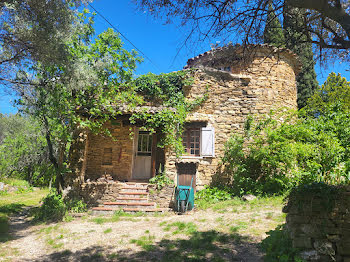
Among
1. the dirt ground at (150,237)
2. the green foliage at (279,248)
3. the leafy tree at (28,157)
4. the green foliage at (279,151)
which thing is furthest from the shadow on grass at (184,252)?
the leafy tree at (28,157)

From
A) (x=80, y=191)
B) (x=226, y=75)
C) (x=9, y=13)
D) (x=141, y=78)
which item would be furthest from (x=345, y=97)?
(x=9, y=13)

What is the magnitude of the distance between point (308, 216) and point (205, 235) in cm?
233

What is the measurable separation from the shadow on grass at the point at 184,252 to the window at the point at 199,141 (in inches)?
194

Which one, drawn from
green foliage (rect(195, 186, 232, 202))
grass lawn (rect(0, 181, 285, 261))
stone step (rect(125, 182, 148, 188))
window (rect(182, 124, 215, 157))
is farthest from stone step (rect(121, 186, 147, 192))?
window (rect(182, 124, 215, 157))

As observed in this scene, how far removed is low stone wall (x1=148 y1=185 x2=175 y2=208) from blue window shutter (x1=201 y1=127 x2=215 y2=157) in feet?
6.93

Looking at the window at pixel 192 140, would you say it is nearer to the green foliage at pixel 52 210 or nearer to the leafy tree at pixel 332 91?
the green foliage at pixel 52 210

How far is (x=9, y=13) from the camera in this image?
4.65 m

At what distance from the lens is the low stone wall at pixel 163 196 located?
844cm

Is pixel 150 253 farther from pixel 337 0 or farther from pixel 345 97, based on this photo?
pixel 345 97

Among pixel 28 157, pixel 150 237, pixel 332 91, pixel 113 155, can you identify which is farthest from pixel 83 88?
pixel 332 91

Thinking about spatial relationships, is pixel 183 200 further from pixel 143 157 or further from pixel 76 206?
pixel 143 157

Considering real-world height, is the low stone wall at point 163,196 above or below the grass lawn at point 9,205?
above

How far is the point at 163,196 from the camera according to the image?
8516 millimetres

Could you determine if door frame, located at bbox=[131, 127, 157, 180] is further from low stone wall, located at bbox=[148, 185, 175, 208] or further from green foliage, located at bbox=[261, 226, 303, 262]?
green foliage, located at bbox=[261, 226, 303, 262]
